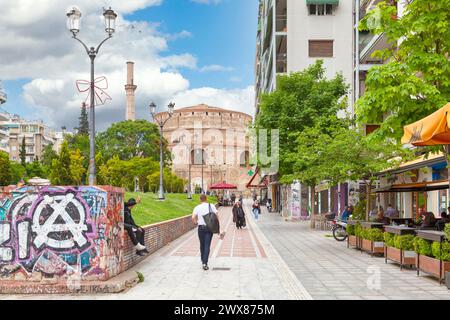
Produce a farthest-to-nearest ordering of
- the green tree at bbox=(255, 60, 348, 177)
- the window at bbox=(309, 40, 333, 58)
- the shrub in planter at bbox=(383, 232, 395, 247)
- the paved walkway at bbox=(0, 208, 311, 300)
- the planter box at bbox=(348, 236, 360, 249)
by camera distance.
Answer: the window at bbox=(309, 40, 333, 58) < the green tree at bbox=(255, 60, 348, 177) < the planter box at bbox=(348, 236, 360, 249) < the shrub in planter at bbox=(383, 232, 395, 247) < the paved walkway at bbox=(0, 208, 311, 300)

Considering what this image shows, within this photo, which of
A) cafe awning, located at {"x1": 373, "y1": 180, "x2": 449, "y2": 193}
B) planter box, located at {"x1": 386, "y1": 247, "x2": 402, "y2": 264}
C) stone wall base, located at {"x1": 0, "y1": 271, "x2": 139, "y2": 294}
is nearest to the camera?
stone wall base, located at {"x1": 0, "y1": 271, "x2": 139, "y2": 294}

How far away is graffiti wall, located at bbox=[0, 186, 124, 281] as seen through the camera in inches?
381

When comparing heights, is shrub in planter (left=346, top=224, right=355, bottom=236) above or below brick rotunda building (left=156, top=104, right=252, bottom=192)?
below

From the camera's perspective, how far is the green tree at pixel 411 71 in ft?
39.6

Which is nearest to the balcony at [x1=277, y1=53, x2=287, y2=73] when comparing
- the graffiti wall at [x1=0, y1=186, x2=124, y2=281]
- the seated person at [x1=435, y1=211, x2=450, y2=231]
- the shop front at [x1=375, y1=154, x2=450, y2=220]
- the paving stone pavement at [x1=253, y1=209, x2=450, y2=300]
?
the shop front at [x1=375, y1=154, x2=450, y2=220]

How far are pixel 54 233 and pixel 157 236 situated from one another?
288 inches

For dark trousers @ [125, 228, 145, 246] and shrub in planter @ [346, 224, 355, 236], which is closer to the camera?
dark trousers @ [125, 228, 145, 246]

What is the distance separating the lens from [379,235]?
15.4m

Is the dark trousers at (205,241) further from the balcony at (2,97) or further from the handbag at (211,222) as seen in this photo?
the balcony at (2,97)

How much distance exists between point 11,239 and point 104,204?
1.64 metres

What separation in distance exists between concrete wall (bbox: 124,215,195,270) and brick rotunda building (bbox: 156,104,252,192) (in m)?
104

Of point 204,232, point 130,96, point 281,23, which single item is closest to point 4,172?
point 281,23

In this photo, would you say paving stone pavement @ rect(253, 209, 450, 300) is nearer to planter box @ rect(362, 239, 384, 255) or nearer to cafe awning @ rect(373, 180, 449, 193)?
planter box @ rect(362, 239, 384, 255)
